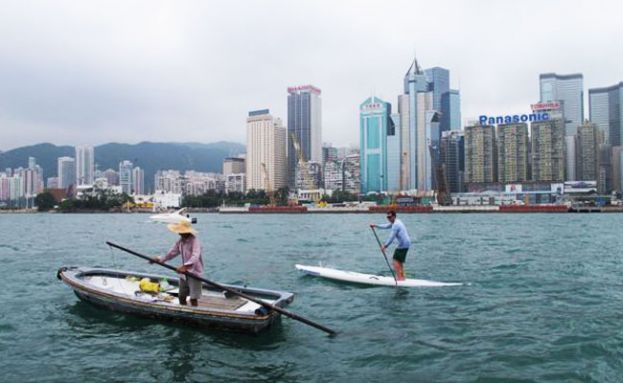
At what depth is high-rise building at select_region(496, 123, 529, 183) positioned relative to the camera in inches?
7392

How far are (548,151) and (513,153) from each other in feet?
43.3

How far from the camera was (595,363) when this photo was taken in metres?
9.05

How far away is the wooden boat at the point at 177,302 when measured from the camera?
35.2ft

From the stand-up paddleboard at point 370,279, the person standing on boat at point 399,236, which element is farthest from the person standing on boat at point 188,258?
the stand-up paddleboard at point 370,279

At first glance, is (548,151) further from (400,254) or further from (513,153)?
(400,254)

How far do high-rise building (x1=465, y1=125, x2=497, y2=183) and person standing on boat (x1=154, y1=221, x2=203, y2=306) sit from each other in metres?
196

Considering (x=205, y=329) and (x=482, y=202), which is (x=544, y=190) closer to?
(x=482, y=202)

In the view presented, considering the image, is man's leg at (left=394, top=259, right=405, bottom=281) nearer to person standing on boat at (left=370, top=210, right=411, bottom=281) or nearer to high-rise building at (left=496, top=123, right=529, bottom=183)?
person standing on boat at (left=370, top=210, right=411, bottom=281)

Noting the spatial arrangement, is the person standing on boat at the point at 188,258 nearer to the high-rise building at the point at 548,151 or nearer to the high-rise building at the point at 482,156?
the high-rise building at the point at 548,151

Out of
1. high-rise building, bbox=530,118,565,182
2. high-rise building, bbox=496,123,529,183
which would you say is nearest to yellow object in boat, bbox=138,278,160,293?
high-rise building, bbox=530,118,565,182

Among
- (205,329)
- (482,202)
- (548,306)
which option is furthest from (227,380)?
(482,202)

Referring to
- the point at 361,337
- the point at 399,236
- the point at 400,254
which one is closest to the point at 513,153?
the point at 400,254

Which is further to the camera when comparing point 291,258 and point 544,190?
point 544,190

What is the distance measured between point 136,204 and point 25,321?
19357cm
